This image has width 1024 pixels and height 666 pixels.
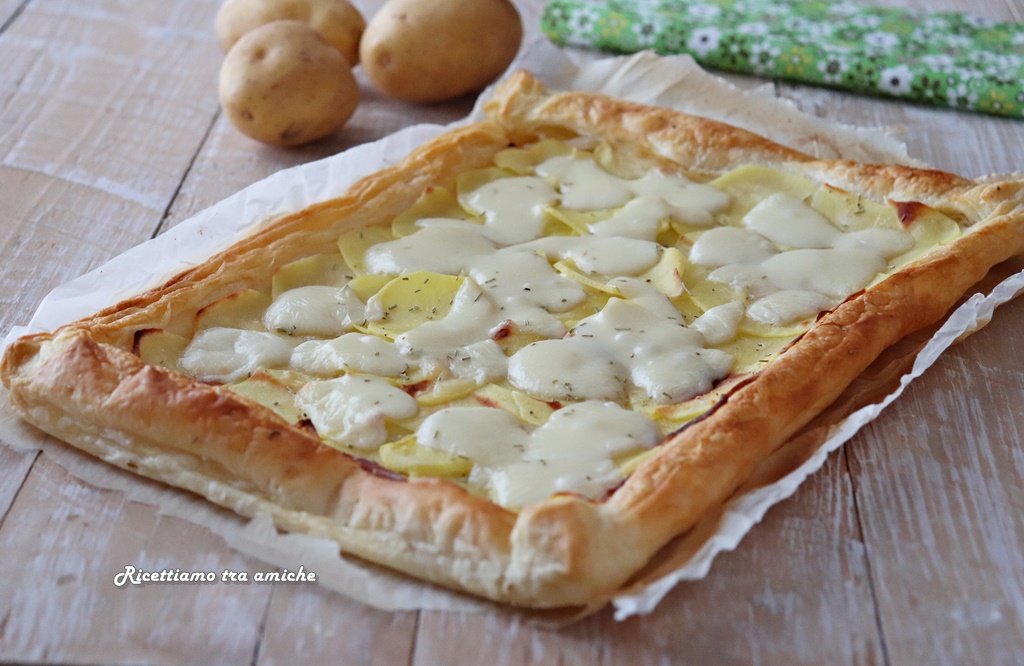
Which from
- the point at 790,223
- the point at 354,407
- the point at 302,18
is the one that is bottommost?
the point at 302,18

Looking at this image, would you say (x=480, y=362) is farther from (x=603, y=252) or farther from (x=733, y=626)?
(x=733, y=626)

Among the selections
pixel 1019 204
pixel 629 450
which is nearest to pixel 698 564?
pixel 629 450

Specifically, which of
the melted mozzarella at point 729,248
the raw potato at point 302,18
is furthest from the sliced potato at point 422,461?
the raw potato at point 302,18

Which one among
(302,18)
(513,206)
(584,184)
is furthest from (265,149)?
(584,184)

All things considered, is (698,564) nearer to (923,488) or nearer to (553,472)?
(553,472)

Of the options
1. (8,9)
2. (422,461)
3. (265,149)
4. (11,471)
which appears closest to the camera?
(422,461)

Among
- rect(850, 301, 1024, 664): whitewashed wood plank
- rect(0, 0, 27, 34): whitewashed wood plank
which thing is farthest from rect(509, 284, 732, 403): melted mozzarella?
rect(0, 0, 27, 34): whitewashed wood plank
